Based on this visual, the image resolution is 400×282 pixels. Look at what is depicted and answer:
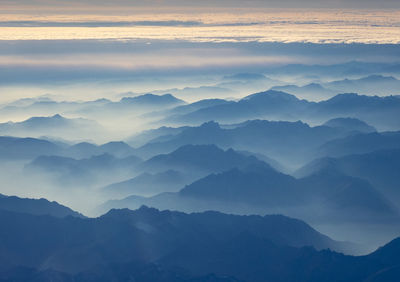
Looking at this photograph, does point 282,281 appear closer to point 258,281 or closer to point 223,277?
point 258,281

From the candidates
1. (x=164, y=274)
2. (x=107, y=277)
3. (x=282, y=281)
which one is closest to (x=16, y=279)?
(x=107, y=277)

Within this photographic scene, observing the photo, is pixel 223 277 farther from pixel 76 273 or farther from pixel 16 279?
pixel 16 279

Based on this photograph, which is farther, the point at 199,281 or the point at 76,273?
the point at 76,273

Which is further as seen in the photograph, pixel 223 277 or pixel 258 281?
pixel 258 281

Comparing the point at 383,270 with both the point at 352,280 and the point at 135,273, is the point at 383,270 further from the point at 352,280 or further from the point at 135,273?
the point at 135,273

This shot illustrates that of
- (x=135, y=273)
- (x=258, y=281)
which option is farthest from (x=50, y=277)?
(x=258, y=281)

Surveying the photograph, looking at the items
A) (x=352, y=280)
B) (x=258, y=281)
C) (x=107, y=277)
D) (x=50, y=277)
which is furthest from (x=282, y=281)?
(x=50, y=277)
